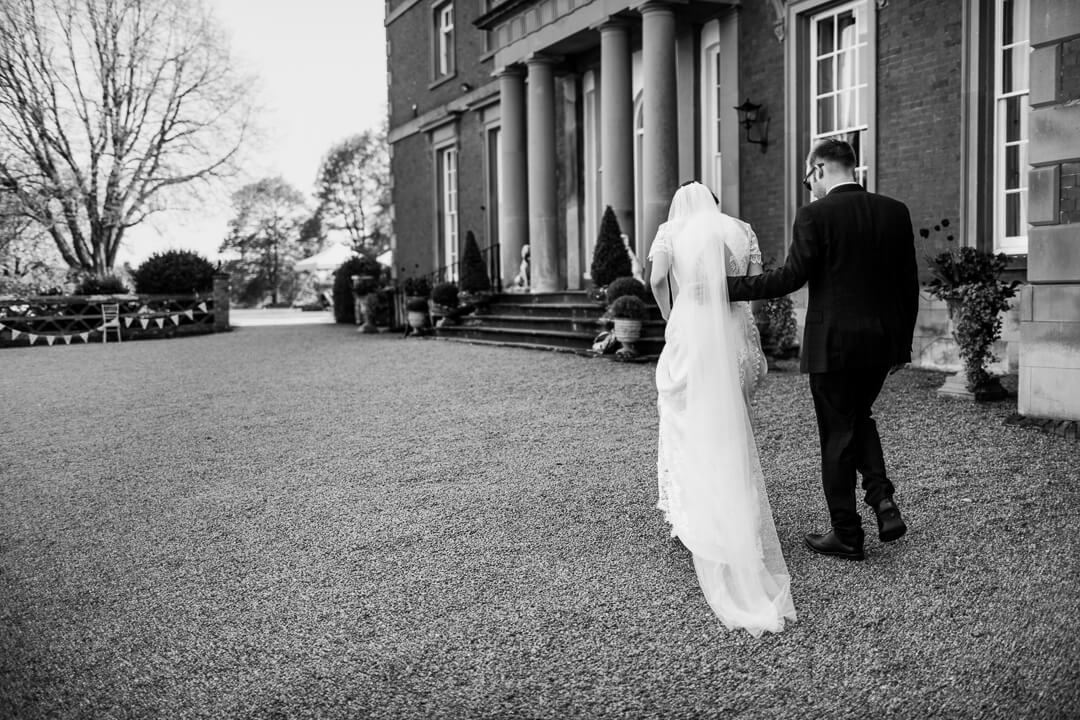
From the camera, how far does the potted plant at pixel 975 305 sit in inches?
319

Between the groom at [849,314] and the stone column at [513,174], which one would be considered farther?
the stone column at [513,174]

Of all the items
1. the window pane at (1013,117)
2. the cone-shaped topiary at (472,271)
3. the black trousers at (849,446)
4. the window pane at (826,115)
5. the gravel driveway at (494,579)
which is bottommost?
the gravel driveway at (494,579)

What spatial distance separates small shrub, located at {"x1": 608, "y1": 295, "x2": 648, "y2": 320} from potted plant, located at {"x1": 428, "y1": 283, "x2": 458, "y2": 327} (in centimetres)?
607

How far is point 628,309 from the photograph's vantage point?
38.7 feet

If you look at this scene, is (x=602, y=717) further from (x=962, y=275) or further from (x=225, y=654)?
(x=962, y=275)

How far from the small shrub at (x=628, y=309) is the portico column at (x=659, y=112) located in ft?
4.90

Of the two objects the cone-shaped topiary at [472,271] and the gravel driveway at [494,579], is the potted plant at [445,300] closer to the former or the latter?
the cone-shaped topiary at [472,271]

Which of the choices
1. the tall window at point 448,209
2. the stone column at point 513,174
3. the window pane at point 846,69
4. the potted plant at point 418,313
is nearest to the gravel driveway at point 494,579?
the window pane at point 846,69

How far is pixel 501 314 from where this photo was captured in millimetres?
16297

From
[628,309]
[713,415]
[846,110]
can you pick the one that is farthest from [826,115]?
[713,415]

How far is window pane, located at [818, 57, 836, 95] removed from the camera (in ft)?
39.2

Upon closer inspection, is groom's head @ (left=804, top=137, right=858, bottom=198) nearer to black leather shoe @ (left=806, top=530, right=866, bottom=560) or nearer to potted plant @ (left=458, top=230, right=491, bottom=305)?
black leather shoe @ (left=806, top=530, right=866, bottom=560)

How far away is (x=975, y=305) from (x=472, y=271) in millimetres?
10433

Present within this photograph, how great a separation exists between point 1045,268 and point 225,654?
673cm
